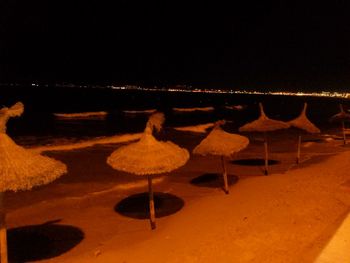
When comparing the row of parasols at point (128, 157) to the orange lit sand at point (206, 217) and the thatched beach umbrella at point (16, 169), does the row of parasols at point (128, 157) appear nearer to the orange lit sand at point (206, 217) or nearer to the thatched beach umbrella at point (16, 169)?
the thatched beach umbrella at point (16, 169)

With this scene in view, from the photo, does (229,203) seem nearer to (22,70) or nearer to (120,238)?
(120,238)

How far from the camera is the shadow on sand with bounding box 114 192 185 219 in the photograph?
11.0 meters

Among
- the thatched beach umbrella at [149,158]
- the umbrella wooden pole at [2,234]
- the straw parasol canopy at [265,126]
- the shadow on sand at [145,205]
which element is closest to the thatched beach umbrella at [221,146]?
the shadow on sand at [145,205]

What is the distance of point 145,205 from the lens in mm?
11758

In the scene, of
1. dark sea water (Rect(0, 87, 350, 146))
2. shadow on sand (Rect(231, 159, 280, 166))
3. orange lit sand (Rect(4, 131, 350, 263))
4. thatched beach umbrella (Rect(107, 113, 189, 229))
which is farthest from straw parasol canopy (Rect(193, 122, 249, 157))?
dark sea water (Rect(0, 87, 350, 146))

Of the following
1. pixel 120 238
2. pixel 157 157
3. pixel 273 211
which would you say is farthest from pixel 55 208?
pixel 273 211

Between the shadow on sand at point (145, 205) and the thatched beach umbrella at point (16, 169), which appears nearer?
the thatched beach umbrella at point (16, 169)

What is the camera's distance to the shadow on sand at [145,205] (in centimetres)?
1099

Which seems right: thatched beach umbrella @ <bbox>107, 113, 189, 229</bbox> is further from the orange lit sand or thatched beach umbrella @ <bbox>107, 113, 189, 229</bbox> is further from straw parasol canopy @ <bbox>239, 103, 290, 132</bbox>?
straw parasol canopy @ <bbox>239, 103, 290, 132</bbox>

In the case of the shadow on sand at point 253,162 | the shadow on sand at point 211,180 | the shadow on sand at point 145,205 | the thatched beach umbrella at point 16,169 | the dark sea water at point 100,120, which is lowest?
the dark sea water at point 100,120

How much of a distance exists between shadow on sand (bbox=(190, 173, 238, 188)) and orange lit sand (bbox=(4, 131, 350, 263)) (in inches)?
16.5

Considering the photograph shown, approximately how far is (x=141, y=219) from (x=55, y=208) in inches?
105

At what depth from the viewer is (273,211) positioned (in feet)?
27.7

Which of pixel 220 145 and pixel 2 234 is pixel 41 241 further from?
pixel 220 145
